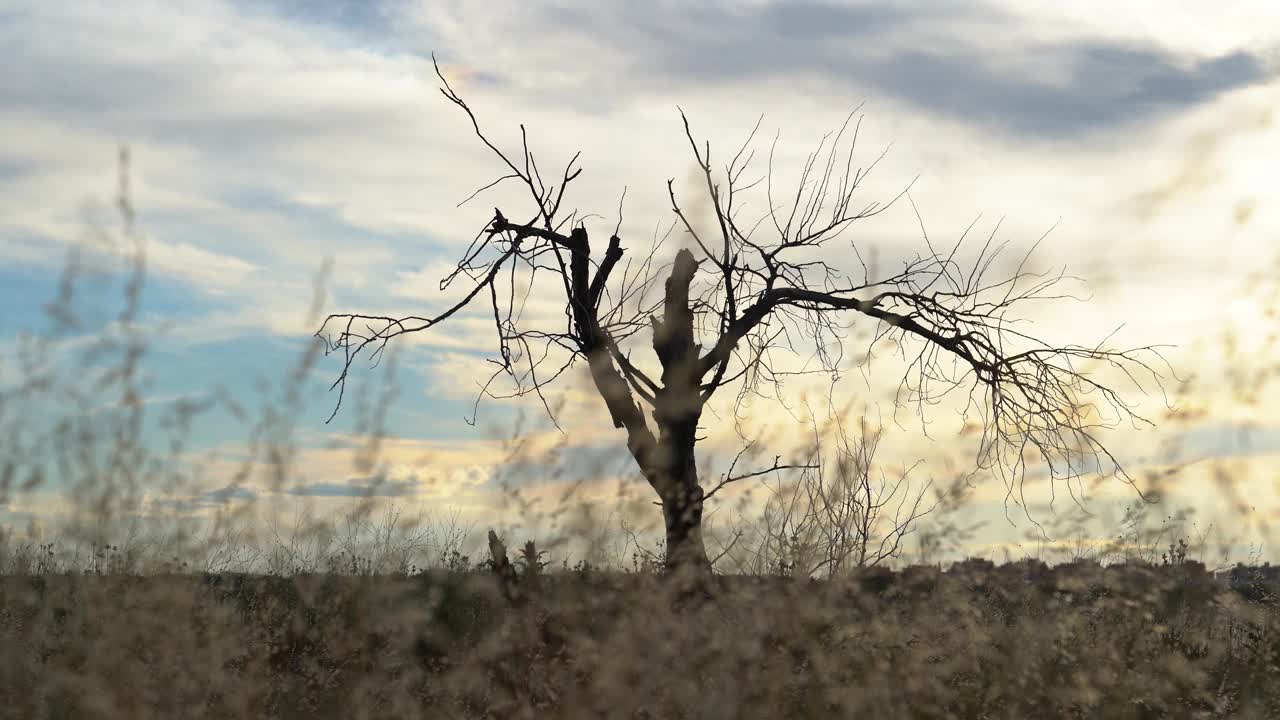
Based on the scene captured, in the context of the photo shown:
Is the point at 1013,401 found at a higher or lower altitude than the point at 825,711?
higher

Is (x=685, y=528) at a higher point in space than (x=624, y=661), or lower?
higher

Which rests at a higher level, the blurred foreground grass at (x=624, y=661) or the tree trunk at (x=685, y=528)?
the tree trunk at (x=685, y=528)

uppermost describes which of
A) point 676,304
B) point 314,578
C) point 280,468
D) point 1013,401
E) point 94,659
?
point 676,304

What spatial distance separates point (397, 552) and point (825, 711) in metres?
3.72

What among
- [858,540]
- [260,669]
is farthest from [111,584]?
[858,540]

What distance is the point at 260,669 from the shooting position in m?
6.42

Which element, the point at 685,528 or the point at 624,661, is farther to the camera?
the point at 685,528

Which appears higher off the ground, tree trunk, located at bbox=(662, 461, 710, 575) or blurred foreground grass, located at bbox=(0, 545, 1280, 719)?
tree trunk, located at bbox=(662, 461, 710, 575)

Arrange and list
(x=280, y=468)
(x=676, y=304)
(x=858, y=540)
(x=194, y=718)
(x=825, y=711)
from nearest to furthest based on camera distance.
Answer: (x=194, y=718) → (x=825, y=711) → (x=280, y=468) → (x=858, y=540) → (x=676, y=304)

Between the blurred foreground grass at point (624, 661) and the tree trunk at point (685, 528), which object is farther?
the tree trunk at point (685, 528)

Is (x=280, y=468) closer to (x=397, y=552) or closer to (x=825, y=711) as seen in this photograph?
(x=397, y=552)

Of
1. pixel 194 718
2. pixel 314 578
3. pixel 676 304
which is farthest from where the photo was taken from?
pixel 676 304

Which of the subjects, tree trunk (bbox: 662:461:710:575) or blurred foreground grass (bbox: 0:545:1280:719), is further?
tree trunk (bbox: 662:461:710:575)

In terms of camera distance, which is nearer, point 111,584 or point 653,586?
point 653,586
